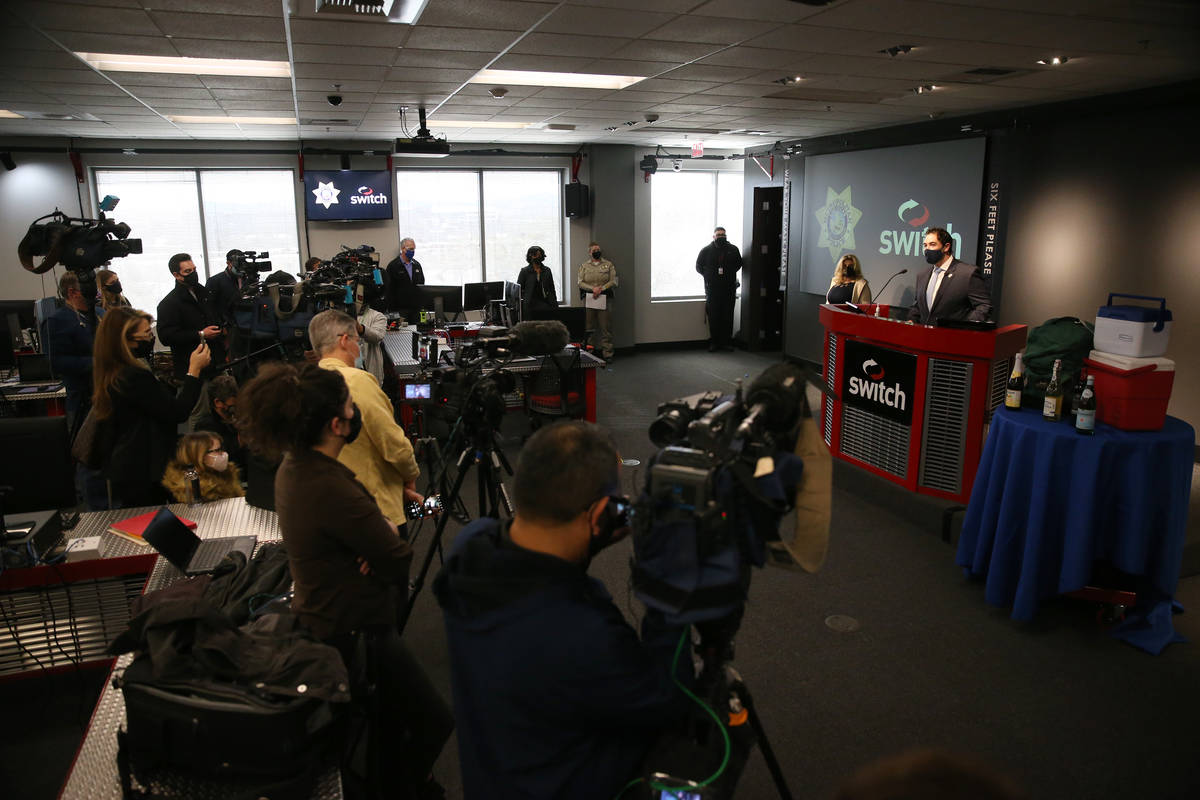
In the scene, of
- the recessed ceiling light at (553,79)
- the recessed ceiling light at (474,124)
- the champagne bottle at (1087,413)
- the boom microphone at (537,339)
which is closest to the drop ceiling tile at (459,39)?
the recessed ceiling light at (553,79)

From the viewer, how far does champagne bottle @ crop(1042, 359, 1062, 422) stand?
3.40 metres

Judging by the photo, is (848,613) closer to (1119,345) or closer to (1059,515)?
(1059,515)

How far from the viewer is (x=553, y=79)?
5797 mm

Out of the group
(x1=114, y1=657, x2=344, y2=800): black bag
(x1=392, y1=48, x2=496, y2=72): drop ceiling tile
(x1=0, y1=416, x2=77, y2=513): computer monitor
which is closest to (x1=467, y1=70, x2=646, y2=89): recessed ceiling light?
(x1=392, y1=48, x2=496, y2=72): drop ceiling tile

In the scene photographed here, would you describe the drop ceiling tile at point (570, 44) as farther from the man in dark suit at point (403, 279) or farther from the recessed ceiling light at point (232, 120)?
the man in dark suit at point (403, 279)

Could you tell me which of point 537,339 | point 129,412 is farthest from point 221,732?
A: point 129,412

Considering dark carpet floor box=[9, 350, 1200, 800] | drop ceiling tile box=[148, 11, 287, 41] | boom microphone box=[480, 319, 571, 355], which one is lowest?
dark carpet floor box=[9, 350, 1200, 800]

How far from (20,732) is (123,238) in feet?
15.2

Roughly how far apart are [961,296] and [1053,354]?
1937 mm

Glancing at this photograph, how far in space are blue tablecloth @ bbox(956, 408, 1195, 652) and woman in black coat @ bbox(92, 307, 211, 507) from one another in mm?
3710

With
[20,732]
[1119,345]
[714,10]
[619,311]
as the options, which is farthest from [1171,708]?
[619,311]

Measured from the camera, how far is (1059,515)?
10.8 ft

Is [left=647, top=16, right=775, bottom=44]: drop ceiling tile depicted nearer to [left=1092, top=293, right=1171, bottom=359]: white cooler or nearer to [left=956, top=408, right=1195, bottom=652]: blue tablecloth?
[left=1092, top=293, right=1171, bottom=359]: white cooler

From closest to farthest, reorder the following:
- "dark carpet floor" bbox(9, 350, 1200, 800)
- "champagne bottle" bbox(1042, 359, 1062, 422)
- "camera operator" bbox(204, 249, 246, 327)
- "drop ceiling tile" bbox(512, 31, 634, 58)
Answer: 1. "dark carpet floor" bbox(9, 350, 1200, 800)
2. "champagne bottle" bbox(1042, 359, 1062, 422)
3. "drop ceiling tile" bbox(512, 31, 634, 58)
4. "camera operator" bbox(204, 249, 246, 327)
